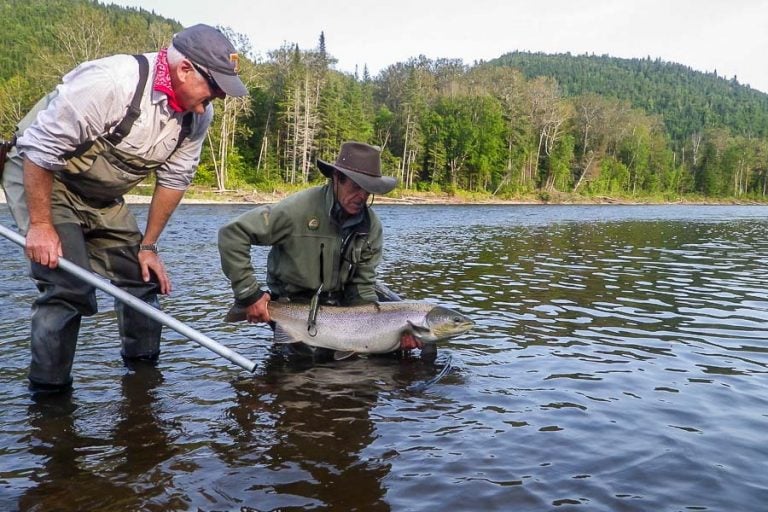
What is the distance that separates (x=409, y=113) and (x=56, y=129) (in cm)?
7859

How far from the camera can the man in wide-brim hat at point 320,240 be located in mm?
5836

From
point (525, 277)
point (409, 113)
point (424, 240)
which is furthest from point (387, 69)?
point (525, 277)

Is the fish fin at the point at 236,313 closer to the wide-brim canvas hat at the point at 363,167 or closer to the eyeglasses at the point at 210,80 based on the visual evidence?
the wide-brim canvas hat at the point at 363,167

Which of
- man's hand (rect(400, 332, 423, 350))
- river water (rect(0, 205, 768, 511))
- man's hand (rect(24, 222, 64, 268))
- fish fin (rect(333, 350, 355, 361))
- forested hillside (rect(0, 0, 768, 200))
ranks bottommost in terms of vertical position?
river water (rect(0, 205, 768, 511))

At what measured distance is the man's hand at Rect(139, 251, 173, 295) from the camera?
5.64 m

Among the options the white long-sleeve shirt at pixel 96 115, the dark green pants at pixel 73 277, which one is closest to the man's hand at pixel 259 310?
the dark green pants at pixel 73 277

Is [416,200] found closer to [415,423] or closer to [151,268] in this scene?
[151,268]

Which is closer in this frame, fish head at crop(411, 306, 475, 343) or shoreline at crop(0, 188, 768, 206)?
fish head at crop(411, 306, 475, 343)

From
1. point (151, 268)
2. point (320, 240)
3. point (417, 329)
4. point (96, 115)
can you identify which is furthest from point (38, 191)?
point (417, 329)

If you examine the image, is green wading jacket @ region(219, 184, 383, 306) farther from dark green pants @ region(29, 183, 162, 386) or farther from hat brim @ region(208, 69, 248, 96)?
hat brim @ region(208, 69, 248, 96)

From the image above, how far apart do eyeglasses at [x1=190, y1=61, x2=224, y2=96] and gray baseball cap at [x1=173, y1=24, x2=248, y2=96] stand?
0.13 ft

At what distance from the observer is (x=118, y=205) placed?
550 cm

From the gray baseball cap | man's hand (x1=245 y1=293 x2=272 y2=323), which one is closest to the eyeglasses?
the gray baseball cap

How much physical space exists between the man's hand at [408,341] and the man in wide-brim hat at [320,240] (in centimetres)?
1
